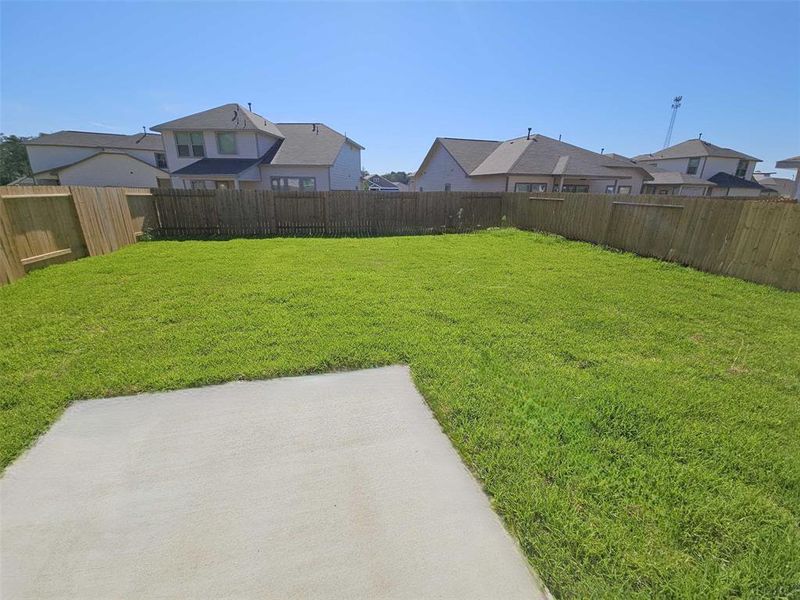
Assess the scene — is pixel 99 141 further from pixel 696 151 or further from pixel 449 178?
pixel 696 151

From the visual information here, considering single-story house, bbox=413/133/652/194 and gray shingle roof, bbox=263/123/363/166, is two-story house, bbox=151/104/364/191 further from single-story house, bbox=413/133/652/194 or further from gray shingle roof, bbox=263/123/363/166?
single-story house, bbox=413/133/652/194

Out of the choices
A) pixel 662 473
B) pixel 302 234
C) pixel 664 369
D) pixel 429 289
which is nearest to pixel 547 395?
pixel 662 473

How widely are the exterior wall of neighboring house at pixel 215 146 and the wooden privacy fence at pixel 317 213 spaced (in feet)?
31.6

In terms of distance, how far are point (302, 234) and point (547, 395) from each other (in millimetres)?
11730

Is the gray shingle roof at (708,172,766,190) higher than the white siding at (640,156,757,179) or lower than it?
lower

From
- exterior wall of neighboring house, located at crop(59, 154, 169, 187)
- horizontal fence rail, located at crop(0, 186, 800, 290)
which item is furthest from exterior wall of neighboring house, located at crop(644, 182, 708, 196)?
exterior wall of neighboring house, located at crop(59, 154, 169, 187)

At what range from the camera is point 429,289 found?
6.20 m

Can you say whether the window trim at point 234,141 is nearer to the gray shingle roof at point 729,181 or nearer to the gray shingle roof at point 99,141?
the gray shingle roof at point 99,141

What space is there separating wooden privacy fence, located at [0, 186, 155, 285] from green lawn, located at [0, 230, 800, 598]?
1.44ft

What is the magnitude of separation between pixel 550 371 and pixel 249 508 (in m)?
2.78

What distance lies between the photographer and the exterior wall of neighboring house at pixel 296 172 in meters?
20.1

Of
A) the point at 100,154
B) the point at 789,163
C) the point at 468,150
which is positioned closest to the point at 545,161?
the point at 468,150

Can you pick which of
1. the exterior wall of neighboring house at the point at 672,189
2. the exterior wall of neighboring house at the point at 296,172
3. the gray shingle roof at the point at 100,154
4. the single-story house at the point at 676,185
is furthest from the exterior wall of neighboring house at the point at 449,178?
the gray shingle roof at the point at 100,154

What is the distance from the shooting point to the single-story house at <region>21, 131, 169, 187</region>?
26.4 m
